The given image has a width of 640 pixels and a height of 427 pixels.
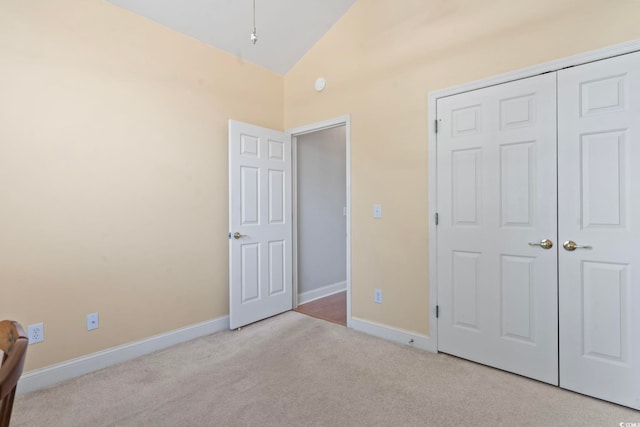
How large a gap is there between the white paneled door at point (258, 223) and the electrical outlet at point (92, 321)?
1.07 m

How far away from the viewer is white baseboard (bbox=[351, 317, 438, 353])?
2643 millimetres

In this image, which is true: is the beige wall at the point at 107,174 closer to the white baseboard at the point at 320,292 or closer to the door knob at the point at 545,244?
the white baseboard at the point at 320,292

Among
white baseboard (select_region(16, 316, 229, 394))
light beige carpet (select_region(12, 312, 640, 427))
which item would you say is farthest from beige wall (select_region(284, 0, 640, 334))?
white baseboard (select_region(16, 316, 229, 394))

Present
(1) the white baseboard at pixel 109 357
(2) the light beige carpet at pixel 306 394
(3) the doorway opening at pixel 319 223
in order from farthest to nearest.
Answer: (3) the doorway opening at pixel 319 223 → (1) the white baseboard at pixel 109 357 → (2) the light beige carpet at pixel 306 394

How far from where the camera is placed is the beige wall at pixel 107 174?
82.4 inches

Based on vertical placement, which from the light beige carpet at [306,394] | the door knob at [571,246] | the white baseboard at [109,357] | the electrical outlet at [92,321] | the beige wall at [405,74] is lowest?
the light beige carpet at [306,394]

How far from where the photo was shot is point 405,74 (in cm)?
277

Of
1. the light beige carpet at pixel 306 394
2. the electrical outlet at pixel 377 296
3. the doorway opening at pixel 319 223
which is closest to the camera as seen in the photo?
the light beige carpet at pixel 306 394

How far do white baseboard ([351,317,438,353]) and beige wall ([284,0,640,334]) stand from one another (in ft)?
0.17

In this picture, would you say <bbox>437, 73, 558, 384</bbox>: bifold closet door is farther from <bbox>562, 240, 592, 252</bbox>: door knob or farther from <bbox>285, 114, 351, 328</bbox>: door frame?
<bbox>285, 114, 351, 328</bbox>: door frame

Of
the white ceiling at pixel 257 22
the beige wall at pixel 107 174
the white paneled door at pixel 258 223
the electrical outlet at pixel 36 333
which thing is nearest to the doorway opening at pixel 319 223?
the white paneled door at pixel 258 223

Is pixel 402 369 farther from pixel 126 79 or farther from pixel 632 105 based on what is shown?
pixel 126 79

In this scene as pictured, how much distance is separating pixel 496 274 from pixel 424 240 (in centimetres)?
57

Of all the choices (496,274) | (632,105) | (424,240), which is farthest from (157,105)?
(632,105)
